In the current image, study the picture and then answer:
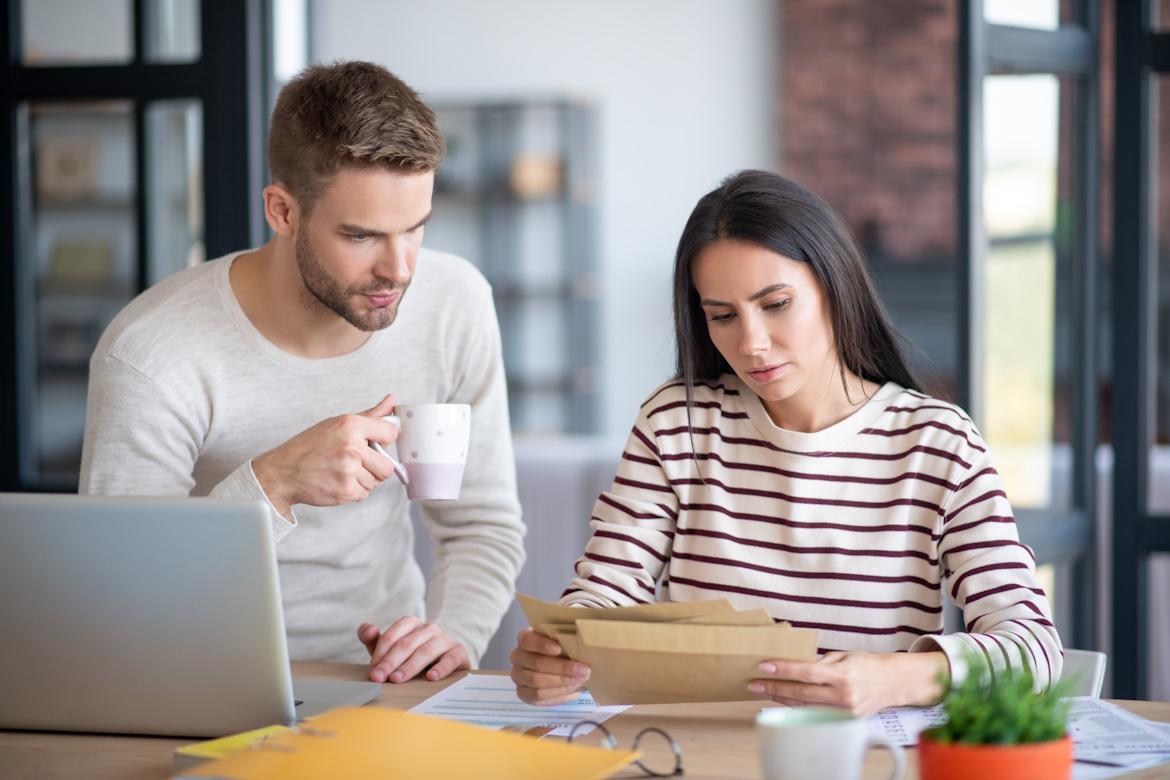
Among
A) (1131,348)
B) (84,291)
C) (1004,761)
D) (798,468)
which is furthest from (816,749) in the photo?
(84,291)

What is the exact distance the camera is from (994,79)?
251cm

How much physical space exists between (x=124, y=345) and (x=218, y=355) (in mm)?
123

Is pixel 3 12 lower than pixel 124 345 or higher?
higher

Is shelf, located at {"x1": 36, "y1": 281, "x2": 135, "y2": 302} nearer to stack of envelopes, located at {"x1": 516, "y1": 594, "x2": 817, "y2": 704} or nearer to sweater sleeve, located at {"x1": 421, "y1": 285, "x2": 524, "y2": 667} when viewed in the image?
sweater sleeve, located at {"x1": 421, "y1": 285, "x2": 524, "y2": 667}

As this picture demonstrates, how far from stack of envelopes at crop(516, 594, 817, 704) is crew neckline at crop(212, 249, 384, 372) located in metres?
0.71

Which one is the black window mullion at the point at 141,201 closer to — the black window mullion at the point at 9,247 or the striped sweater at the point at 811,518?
the black window mullion at the point at 9,247

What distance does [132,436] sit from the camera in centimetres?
164

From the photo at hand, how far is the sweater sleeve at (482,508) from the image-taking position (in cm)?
181

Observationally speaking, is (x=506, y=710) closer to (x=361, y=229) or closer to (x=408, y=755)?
(x=408, y=755)

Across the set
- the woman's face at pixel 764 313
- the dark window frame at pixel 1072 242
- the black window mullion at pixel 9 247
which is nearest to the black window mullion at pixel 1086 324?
the dark window frame at pixel 1072 242

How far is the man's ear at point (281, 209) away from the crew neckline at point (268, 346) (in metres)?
0.13

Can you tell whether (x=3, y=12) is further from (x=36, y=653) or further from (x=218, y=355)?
(x=36, y=653)

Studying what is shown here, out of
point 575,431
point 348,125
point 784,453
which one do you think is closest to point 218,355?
point 348,125

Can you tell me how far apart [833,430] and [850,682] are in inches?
18.4
